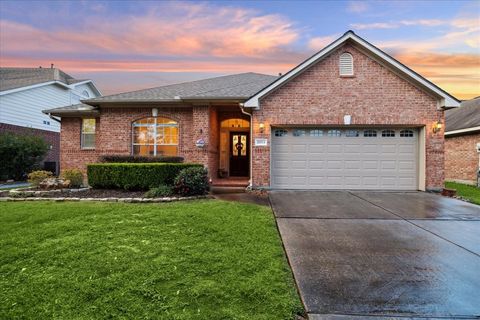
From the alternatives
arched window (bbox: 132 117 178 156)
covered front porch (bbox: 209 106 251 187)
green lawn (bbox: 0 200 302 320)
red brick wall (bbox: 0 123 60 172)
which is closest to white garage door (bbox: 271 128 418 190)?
covered front porch (bbox: 209 106 251 187)

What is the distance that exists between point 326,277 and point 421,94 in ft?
32.1

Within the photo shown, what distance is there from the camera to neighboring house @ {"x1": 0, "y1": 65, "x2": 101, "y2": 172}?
59.1 feet

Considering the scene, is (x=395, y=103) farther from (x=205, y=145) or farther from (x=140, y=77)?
(x=140, y=77)

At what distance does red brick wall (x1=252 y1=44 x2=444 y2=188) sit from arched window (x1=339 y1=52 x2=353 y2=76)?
15 cm

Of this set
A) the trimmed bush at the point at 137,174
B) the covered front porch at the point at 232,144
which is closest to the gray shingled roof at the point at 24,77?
the trimmed bush at the point at 137,174

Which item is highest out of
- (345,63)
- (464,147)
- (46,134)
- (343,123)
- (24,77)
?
(24,77)

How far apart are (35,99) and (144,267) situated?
21.9 meters

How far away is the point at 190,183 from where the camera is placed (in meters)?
8.82

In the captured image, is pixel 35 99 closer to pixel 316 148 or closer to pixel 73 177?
pixel 73 177

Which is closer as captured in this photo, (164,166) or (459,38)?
(164,166)

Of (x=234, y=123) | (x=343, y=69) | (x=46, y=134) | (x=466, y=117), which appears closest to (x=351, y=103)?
(x=343, y=69)

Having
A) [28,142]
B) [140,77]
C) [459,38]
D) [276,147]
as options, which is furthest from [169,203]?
[140,77]

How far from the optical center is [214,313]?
2752 millimetres

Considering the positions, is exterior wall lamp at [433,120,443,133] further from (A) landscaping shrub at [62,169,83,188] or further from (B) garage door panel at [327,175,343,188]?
(A) landscaping shrub at [62,169,83,188]
